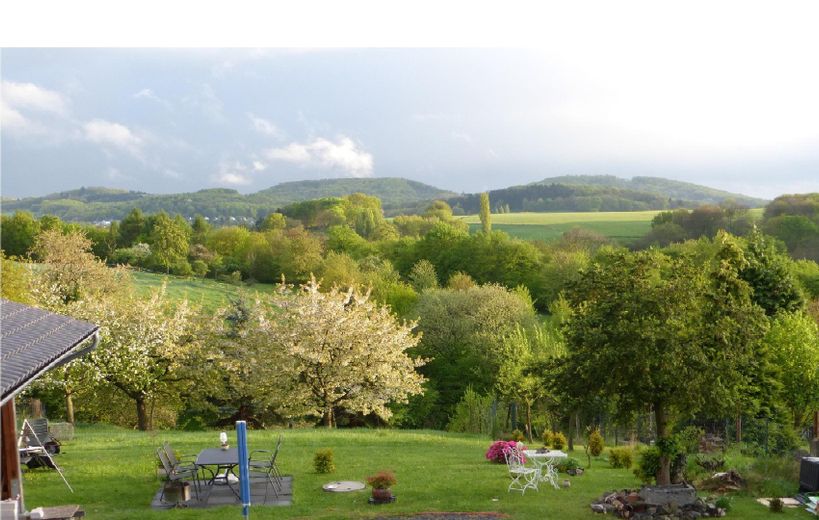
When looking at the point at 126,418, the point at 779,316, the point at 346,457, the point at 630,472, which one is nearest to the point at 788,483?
the point at 630,472

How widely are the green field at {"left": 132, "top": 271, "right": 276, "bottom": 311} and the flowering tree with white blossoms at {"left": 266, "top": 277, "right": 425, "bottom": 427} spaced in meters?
27.5

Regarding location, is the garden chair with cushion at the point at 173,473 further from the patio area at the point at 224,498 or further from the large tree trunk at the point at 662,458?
the large tree trunk at the point at 662,458

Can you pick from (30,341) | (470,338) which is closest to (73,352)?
(30,341)

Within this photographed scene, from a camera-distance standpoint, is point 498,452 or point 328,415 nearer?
point 498,452

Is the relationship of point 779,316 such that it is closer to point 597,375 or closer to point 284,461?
point 597,375

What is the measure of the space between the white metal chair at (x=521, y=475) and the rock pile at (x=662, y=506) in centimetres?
163

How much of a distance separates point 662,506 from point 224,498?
790 centimetres

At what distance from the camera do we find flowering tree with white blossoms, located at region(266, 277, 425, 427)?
28312mm

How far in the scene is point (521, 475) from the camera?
1563 cm

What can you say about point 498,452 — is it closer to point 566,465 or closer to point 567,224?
point 566,465

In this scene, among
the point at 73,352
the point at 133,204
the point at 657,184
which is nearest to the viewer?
the point at 73,352

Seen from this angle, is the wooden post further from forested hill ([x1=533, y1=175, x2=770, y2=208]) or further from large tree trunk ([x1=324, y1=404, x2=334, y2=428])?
forested hill ([x1=533, y1=175, x2=770, y2=208])

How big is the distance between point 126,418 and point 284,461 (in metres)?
20.6

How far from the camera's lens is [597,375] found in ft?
45.1
